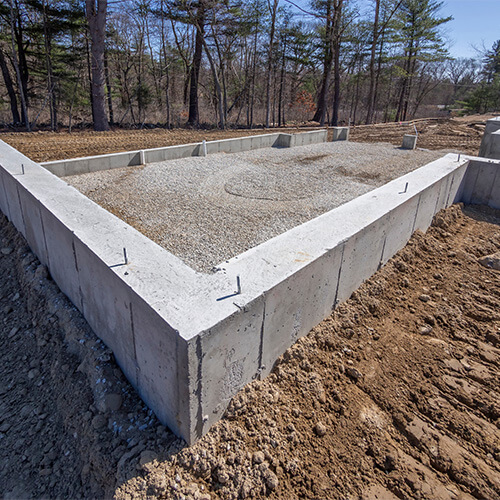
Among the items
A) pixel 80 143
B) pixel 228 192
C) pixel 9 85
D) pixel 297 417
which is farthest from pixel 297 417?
pixel 9 85

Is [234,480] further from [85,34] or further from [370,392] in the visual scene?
[85,34]

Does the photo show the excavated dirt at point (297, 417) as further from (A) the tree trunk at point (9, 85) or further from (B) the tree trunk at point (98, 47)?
(A) the tree trunk at point (9, 85)

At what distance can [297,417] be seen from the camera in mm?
2605

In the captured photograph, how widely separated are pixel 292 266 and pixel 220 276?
0.58 metres

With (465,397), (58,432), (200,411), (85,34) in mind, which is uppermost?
→ (85,34)

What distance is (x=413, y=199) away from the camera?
16.0 ft

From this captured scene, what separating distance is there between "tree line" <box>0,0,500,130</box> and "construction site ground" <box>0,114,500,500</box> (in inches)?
459

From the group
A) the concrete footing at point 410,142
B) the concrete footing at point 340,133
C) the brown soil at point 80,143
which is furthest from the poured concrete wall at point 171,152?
the concrete footing at point 410,142

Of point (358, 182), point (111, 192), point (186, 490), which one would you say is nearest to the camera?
point (186, 490)

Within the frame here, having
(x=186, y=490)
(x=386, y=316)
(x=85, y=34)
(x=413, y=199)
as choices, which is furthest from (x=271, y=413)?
(x=85, y=34)

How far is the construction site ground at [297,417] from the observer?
2.24 m

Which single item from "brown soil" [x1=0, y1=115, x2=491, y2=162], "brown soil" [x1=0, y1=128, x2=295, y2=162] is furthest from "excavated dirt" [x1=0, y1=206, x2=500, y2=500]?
"brown soil" [x1=0, y1=115, x2=491, y2=162]

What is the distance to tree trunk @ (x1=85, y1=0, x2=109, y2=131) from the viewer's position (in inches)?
471

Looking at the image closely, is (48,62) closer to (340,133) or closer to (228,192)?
(340,133)
